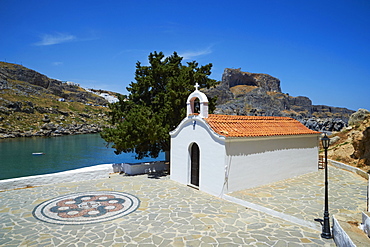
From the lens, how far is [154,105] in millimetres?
18062

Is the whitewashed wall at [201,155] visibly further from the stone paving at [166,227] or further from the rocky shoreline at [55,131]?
the rocky shoreline at [55,131]

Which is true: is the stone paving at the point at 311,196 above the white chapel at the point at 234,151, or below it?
below

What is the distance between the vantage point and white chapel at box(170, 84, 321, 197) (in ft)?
38.7

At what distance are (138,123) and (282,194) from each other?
→ 871cm

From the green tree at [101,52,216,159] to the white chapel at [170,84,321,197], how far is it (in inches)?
74.8

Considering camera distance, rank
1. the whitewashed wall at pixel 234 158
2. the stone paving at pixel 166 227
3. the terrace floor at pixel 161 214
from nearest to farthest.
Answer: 1. the stone paving at pixel 166 227
2. the terrace floor at pixel 161 214
3. the whitewashed wall at pixel 234 158

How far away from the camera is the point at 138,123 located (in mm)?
15148

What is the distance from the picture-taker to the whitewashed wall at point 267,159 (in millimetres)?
11898

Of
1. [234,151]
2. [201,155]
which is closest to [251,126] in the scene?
[234,151]

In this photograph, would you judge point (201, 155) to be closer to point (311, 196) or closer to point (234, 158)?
point (234, 158)

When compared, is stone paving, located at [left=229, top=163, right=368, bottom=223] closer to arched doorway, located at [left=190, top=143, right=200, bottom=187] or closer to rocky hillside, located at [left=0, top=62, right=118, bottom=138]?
arched doorway, located at [left=190, top=143, right=200, bottom=187]

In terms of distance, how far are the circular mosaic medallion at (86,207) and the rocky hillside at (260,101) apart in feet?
190

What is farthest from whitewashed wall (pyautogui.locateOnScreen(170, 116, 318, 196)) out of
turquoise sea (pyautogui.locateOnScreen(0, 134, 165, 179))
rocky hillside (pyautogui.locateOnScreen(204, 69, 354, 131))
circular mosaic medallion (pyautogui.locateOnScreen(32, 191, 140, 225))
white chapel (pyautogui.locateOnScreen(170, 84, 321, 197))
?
rocky hillside (pyautogui.locateOnScreen(204, 69, 354, 131))

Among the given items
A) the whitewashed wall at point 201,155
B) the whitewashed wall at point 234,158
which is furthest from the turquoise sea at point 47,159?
the whitewashed wall at point 234,158
